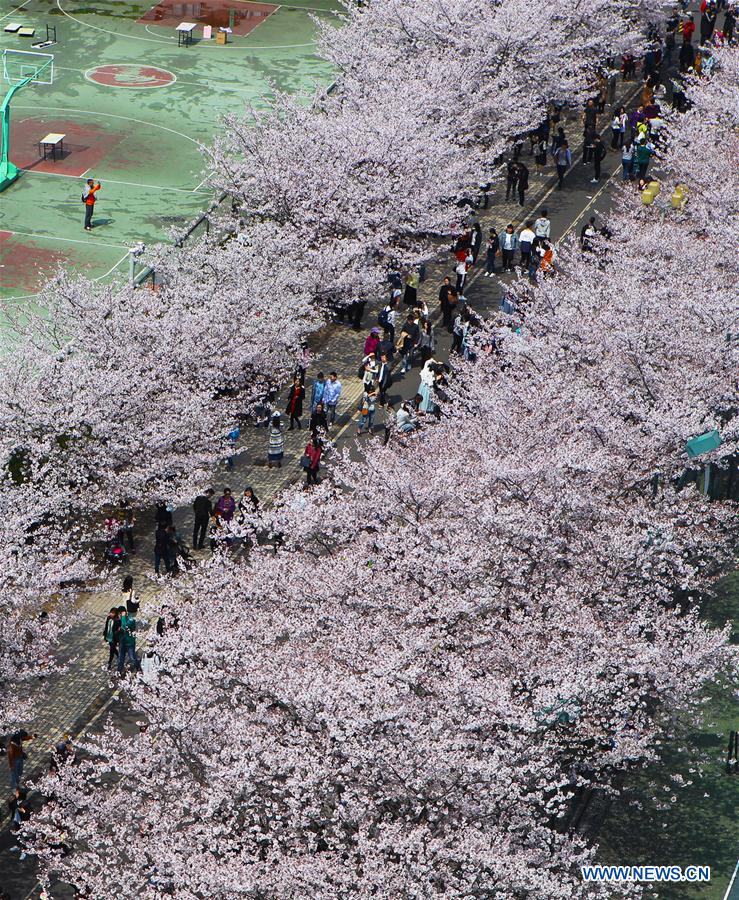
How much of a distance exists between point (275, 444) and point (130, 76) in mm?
33193

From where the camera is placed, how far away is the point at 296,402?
150 feet

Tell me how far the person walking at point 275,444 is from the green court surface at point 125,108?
369 inches

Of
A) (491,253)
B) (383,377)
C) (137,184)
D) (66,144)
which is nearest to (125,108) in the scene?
(66,144)

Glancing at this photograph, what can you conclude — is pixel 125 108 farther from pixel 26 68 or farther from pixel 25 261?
pixel 25 261

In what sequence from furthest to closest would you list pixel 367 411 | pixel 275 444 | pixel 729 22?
1. pixel 729 22
2. pixel 367 411
3. pixel 275 444

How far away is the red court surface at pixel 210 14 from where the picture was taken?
79463 millimetres

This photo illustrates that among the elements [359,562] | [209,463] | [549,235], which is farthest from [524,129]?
[359,562]

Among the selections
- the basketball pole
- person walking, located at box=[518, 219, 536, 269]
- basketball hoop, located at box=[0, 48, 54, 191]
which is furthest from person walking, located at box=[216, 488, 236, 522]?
basketball hoop, located at box=[0, 48, 54, 191]

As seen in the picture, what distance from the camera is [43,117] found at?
6762 centimetres

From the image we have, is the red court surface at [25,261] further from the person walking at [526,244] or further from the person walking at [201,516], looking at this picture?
the person walking at [201,516]

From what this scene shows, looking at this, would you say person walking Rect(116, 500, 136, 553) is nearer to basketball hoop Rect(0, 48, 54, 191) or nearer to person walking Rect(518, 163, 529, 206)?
person walking Rect(518, 163, 529, 206)

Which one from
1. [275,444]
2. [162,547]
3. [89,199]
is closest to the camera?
[162,547]

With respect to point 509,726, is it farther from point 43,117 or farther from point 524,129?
point 43,117

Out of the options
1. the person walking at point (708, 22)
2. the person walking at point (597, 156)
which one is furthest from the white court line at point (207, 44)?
the person walking at point (597, 156)
